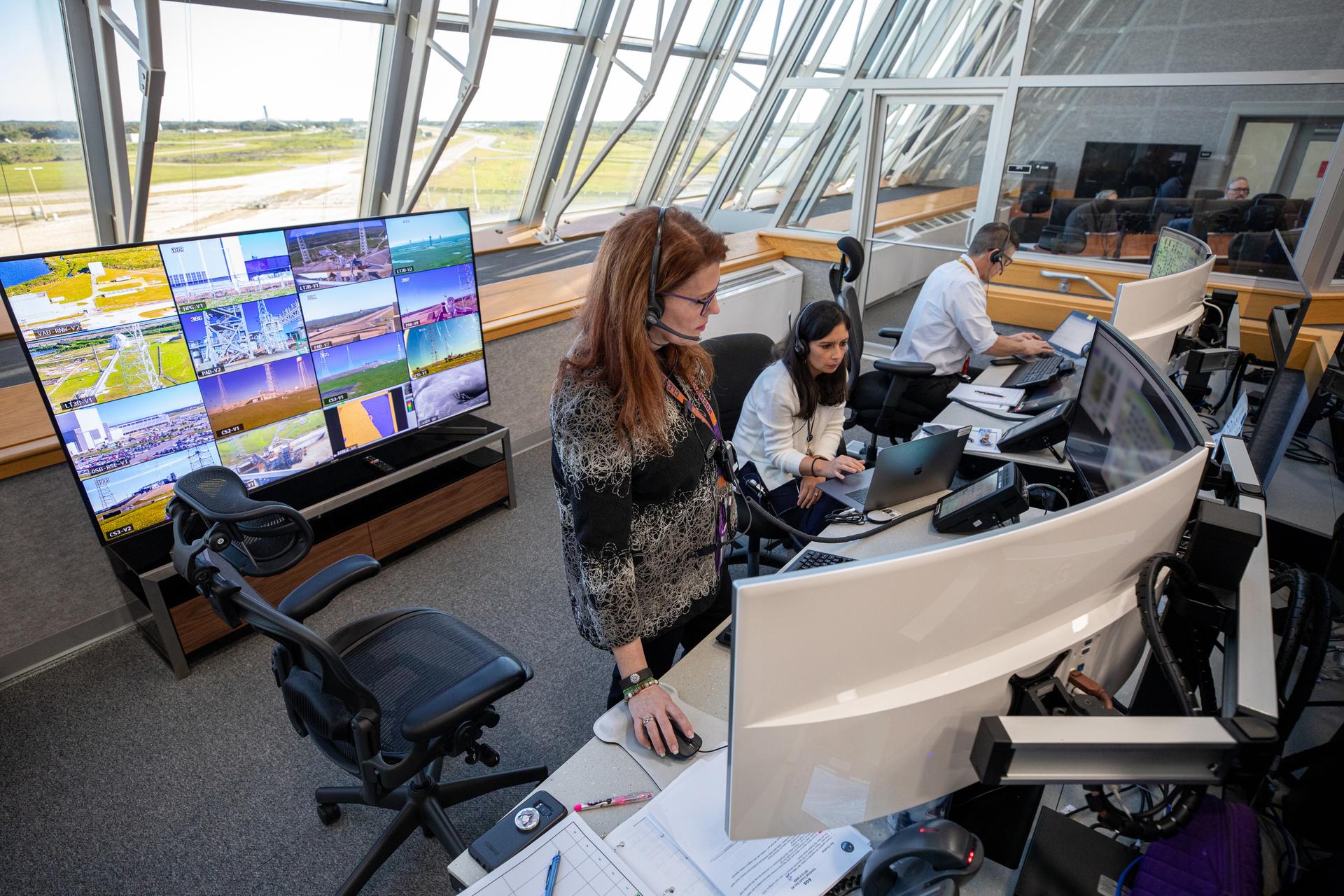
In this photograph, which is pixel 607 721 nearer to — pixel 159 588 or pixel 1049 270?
pixel 159 588

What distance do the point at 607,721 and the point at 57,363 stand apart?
6.14ft

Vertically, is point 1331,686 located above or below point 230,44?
below

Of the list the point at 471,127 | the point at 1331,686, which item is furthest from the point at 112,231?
the point at 1331,686

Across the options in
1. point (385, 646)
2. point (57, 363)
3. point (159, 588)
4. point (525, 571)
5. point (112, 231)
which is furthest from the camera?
point (112, 231)

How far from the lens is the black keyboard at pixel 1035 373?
111 inches

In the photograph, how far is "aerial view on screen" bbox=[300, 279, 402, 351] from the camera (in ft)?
8.28

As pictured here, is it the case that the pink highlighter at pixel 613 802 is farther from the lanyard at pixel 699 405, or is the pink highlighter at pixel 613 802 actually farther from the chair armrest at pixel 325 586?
the chair armrest at pixel 325 586

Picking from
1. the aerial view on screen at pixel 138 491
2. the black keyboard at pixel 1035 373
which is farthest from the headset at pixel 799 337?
the aerial view on screen at pixel 138 491

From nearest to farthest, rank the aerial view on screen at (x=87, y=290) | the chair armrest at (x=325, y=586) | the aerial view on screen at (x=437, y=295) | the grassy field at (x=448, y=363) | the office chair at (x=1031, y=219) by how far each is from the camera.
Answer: the chair armrest at (x=325, y=586)
the aerial view on screen at (x=87, y=290)
the aerial view on screen at (x=437, y=295)
the grassy field at (x=448, y=363)
the office chair at (x=1031, y=219)

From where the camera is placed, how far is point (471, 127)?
454 centimetres

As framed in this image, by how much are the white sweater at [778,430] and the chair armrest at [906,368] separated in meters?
0.85

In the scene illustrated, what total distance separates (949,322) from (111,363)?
3168 mm

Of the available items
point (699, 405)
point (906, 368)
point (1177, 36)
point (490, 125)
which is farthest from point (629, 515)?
point (1177, 36)

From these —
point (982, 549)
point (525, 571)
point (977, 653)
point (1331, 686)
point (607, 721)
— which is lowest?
point (525, 571)
